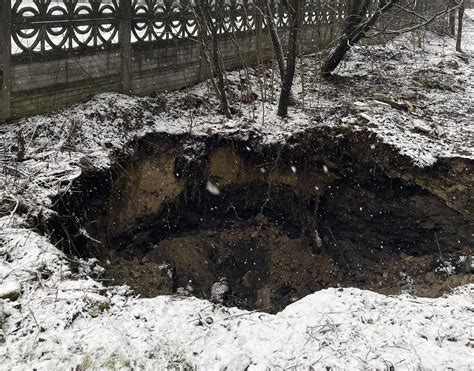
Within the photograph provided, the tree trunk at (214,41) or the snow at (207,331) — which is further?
the tree trunk at (214,41)

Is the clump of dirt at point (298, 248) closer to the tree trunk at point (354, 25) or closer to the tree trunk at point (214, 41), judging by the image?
the tree trunk at point (214, 41)

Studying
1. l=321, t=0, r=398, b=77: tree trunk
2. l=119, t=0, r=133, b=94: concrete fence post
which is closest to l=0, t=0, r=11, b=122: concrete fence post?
l=119, t=0, r=133, b=94: concrete fence post

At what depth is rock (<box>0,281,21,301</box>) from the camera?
3.92 metres

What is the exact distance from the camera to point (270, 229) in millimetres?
9062

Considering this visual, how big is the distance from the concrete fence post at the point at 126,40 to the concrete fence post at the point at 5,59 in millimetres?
2171

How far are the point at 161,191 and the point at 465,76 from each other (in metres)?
9.02

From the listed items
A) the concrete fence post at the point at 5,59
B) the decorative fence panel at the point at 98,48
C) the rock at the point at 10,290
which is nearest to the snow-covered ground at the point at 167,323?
the rock at the point at 10,290

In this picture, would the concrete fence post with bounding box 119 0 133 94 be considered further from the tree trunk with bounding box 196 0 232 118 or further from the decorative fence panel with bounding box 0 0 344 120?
the tree trunk with bounding box 196 0 232 118

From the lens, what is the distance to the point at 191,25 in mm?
9664

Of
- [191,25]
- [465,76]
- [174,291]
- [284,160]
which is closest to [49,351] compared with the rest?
[174,291]

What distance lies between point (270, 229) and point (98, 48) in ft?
15.7

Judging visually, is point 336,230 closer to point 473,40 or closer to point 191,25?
point 191,25

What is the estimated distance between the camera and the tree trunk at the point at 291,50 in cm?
820

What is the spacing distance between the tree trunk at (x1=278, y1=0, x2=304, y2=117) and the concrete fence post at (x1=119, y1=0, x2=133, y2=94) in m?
3.02
